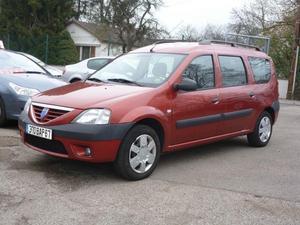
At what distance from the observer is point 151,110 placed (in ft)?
19.6

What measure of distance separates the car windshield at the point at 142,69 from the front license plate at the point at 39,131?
1.31m

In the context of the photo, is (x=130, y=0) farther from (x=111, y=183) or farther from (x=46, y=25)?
(x=111, y=183)

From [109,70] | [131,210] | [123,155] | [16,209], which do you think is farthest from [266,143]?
[16,209]

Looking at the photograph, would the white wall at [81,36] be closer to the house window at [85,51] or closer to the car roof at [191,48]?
the house window at [85,51]

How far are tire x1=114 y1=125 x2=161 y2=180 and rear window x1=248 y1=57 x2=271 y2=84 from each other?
2973mm

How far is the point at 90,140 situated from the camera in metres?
5.49

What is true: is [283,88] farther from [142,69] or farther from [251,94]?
[142,69]

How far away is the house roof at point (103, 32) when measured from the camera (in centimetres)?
4009

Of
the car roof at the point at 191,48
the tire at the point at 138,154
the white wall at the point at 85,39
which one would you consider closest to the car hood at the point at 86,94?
the tire at the point at 138,154

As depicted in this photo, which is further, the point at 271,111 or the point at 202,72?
the point at 271,111

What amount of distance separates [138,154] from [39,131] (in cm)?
119

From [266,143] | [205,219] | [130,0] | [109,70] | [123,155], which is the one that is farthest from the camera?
[130,0]

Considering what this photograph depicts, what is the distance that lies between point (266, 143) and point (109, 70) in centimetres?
325

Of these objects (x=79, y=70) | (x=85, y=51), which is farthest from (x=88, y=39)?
(x=79, y=70)
